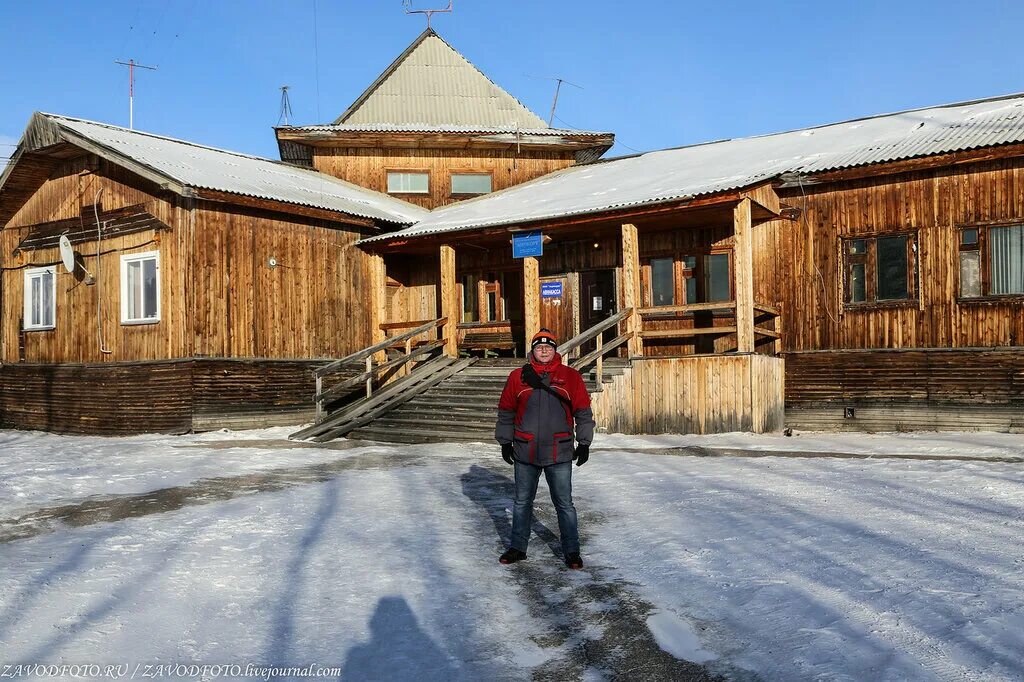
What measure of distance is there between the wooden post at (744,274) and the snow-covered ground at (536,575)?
3.92 meters

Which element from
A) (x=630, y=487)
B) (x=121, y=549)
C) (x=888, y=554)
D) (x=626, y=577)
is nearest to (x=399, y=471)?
(x=630, y=487)

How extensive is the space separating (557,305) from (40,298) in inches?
435

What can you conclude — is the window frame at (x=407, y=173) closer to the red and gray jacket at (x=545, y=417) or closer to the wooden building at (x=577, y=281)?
the wooden building at (x=577, y=281)

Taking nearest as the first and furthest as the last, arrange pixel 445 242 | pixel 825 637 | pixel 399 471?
pixel 825 637 → pixel 399 471 → pixel 445 242

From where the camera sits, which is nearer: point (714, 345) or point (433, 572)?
point (433, 572)

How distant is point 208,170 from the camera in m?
16.5

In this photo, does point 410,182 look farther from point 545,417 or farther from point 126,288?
point 545,417

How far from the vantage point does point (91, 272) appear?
16328 mm

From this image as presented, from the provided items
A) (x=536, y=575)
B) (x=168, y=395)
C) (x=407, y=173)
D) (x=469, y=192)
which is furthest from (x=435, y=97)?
(x=536, y=575)

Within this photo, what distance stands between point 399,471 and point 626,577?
488cm

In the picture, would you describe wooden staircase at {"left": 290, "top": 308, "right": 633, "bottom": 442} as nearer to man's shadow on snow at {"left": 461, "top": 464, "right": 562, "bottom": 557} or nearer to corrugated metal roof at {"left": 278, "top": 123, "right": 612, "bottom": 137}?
man's shadow on snow at {"left": 461, "top": 464, "right": 562, "bottom": 557}

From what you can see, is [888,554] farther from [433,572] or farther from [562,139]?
[562,139]

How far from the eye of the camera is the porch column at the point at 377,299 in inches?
697

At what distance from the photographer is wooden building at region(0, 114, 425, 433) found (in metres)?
14.7
